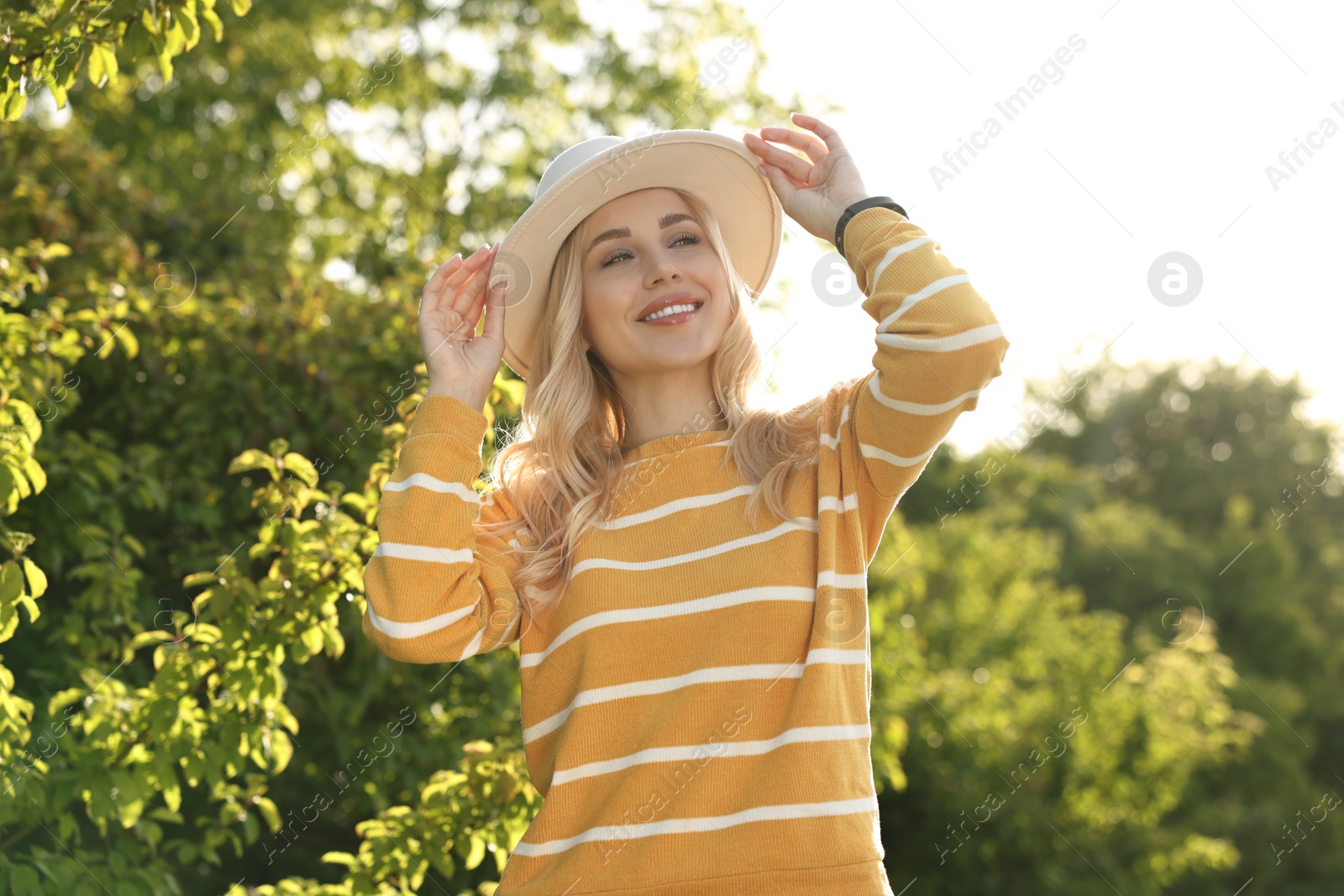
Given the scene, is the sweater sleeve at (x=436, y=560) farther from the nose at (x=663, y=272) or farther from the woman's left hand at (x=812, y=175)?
the woman's left hand at (x=812, y=175)

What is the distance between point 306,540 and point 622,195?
1.16 m

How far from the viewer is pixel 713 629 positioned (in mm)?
1796

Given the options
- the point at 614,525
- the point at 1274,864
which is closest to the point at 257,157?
the point at 614,525

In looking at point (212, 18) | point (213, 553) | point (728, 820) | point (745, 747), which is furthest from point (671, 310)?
point (213, 553)

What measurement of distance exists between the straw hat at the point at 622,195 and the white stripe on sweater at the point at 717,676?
86 cm

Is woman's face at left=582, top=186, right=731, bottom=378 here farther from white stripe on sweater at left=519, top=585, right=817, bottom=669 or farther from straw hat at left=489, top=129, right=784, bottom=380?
white stripe on sweater at left=519, top=585, right=817, bottom=669

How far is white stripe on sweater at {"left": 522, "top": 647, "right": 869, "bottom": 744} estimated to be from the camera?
174cm

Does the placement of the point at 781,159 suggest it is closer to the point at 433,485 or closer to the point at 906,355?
the point at 906,355

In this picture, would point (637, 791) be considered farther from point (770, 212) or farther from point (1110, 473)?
point (1110, 473)

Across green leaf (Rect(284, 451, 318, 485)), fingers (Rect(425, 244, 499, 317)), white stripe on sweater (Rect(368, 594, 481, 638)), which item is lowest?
green leaf (Rect(284, 451, 318, 485))

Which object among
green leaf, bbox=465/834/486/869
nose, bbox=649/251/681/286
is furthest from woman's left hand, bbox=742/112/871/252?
green leaf, bbox=465/834/486/869

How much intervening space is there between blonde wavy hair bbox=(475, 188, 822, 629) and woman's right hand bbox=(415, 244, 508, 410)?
0.54 ft

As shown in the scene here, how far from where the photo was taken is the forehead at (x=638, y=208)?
7.27 feet

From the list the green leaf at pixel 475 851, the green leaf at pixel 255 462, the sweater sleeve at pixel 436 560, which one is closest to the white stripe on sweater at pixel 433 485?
the sweater sleeve at pixel 436 560
